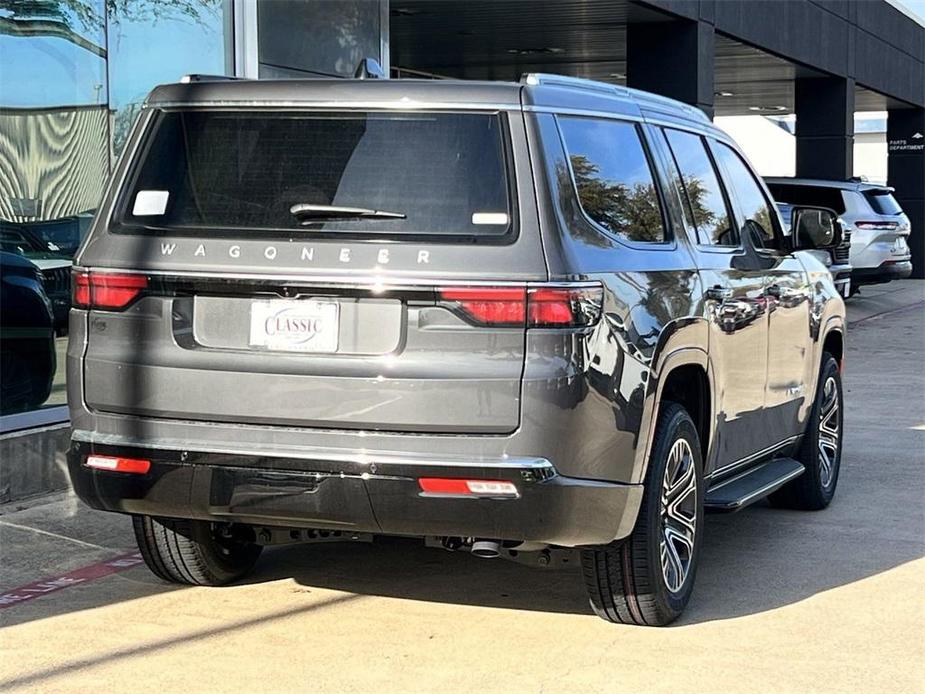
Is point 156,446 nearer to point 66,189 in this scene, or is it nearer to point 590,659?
point 590,659

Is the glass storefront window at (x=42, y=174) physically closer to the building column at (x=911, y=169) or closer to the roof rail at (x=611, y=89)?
the roof rail at (x=611, y=89)

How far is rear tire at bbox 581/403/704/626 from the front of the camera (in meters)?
5.34

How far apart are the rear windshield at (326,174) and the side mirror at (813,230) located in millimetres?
2831

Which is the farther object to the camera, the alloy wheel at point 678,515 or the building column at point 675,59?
the building column at point 675,59

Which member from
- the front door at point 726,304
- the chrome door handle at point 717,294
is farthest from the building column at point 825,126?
the chrome door handle at point 717,294

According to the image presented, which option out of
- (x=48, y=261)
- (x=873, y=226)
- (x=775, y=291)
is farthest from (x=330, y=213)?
(x=873, y=226)

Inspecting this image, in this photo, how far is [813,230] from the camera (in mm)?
7355

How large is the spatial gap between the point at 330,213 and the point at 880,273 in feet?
62.0

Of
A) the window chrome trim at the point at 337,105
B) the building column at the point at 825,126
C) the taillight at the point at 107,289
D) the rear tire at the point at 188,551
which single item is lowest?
the rear tire at the point at 188,551

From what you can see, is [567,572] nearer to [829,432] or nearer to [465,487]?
[465,487]

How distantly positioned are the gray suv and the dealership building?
9.91 feet

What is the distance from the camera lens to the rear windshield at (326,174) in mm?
4926

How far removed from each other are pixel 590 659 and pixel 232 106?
224 centimetres

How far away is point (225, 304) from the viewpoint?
16.5 feet
